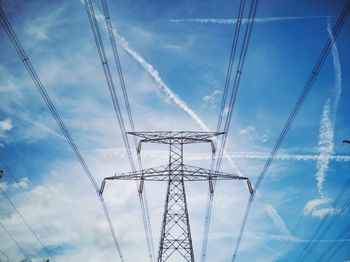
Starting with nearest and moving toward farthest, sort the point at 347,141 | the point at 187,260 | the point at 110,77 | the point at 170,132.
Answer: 1. the point at 110,77
2. the point at 187,260
3. the point at 347,141
4. the point at 170,132

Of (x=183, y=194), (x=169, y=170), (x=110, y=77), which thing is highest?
(x=110, y=77)

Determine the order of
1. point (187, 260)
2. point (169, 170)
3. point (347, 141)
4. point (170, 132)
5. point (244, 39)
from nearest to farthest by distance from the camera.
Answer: point (244, 39)
point (187, 260)
point (347, 141)
point (169, 170)
point (170, 132)

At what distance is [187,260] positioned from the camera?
55.1 ft

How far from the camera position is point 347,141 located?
1795 centimetres

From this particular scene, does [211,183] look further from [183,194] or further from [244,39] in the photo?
[244,39]

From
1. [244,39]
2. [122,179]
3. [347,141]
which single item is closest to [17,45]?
[244,39]

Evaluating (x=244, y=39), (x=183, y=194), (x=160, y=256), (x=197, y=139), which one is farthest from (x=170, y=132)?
(x=244, y=39)

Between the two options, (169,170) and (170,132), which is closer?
(169,170)

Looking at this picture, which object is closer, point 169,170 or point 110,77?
point 110,77

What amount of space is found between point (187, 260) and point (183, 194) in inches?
175

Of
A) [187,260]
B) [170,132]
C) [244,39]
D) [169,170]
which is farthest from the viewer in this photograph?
[170,132]

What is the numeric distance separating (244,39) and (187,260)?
14086mm

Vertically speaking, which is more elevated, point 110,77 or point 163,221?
point 110,77

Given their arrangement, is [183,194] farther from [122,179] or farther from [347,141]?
[347,141]
